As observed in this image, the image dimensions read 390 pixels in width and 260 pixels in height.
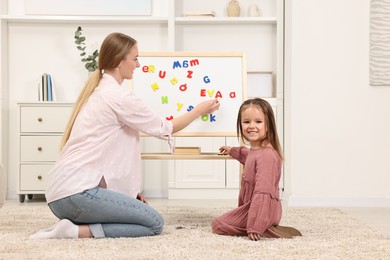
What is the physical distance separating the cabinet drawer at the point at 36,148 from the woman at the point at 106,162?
208 cm

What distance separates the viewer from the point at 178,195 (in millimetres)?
5145

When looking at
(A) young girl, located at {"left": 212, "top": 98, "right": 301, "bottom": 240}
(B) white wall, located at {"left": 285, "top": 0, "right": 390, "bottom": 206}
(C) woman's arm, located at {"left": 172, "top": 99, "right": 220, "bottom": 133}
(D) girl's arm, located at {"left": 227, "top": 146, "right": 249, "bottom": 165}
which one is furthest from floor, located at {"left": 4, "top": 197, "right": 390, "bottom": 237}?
(C) woman's arm, located at {"left": 172, "top": 99, "right": 220, "bottom": 133}

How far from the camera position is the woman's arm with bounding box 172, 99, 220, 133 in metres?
3.03

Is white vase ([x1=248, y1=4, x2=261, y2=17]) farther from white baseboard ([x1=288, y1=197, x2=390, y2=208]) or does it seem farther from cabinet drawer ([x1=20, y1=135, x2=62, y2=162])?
cabinet drawer ([x1=20, y1=135, x2=62, y2=162])

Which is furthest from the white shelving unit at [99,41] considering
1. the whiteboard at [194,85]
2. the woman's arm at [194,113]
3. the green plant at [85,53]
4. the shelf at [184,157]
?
the woman's arm at [194,113]

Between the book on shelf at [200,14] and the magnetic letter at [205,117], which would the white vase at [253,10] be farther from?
the magnetic letter at [205,117]

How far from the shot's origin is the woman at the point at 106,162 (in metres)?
2.73

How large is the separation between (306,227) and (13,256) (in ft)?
4.75

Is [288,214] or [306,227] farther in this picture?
[288,214]

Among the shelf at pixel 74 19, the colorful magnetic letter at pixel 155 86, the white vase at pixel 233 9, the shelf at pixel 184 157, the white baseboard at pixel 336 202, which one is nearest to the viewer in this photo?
the shelf at pixel 184 157

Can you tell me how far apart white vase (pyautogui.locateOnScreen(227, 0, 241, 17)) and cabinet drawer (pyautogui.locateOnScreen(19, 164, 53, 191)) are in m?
1.80

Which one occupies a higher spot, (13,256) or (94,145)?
(94,145)

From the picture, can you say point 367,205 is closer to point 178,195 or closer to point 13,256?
point 178,195

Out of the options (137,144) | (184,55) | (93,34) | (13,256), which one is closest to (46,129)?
(93,34)
